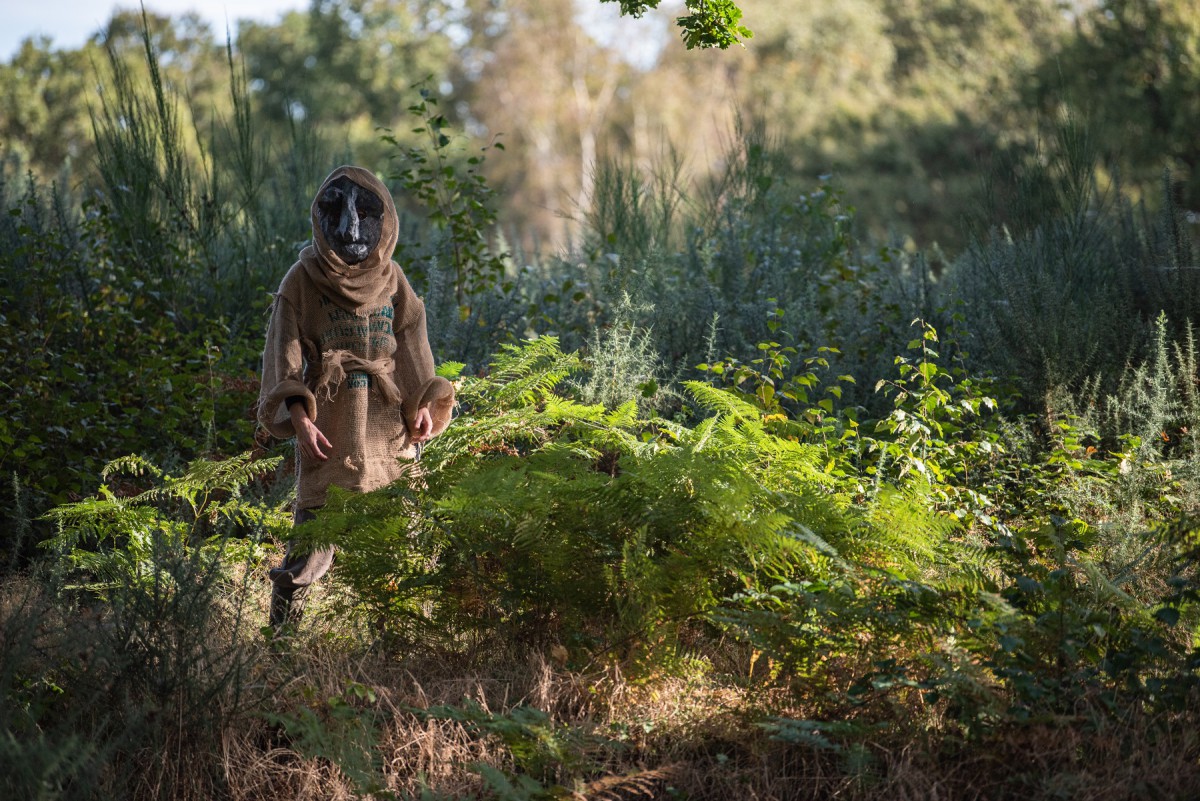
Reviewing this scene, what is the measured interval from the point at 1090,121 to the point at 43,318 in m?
6.53

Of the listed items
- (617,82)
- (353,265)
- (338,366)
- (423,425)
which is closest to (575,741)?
(423,425)

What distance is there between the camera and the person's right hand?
147 inches

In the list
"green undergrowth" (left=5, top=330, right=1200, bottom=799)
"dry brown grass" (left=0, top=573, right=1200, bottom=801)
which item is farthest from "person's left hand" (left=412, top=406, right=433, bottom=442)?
"dry brown grass" (left=0, top=573, right=1200, bottom=801)

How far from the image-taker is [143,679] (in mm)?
3096

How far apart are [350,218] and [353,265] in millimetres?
154

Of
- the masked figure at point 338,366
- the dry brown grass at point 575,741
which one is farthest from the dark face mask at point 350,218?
the dry brown grass at point 575,741

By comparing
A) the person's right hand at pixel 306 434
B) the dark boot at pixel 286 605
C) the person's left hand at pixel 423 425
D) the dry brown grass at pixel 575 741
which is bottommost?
the dry brown grass at pixel 575 741

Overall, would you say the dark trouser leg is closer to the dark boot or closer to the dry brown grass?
the dark boot

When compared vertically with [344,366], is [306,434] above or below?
below

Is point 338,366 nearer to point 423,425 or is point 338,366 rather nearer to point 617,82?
point 423,425

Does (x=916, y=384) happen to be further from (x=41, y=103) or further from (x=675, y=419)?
(x=41, y=103)

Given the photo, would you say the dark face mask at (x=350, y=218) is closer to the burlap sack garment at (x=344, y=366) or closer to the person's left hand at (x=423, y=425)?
the burlap sack garment at (x=344, y=366)

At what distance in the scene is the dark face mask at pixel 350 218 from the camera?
3.79 meters

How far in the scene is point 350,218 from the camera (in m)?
3.79
